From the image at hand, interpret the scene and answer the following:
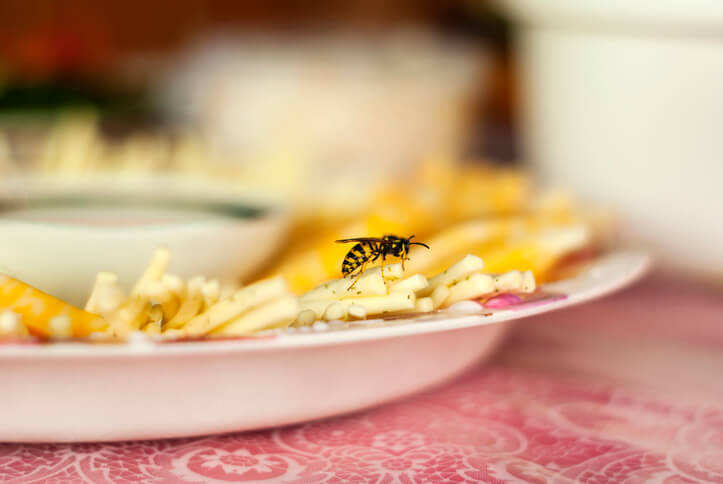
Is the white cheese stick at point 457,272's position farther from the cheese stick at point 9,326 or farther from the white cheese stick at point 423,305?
the cheese stick at point 9,326

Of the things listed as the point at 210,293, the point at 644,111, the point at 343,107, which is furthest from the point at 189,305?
the point at 343,107

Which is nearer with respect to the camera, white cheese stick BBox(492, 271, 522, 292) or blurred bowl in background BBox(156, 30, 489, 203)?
white cheese stick BBox(492, 271, 522, 292)

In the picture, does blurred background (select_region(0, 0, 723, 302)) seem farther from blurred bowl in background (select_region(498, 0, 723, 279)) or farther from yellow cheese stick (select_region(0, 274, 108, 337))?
yellow cheese stick (select_region(0, 274, 108, 337))

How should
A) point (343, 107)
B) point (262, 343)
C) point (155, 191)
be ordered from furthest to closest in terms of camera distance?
1. point (343, 107)
2. point (155, 191)
3. point (262, 343)

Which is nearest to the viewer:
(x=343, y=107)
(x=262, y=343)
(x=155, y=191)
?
(x=262, y=343)

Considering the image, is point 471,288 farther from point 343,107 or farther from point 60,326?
point 343,107

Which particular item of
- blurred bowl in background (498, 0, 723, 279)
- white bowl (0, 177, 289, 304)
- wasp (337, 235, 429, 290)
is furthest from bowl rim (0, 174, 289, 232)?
blurred bowl in background (498, 0, 723, 279)

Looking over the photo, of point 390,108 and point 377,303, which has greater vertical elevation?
point 390,108

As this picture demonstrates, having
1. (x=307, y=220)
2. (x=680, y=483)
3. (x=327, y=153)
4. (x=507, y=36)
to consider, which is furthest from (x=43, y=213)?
(x=507, y=36)
